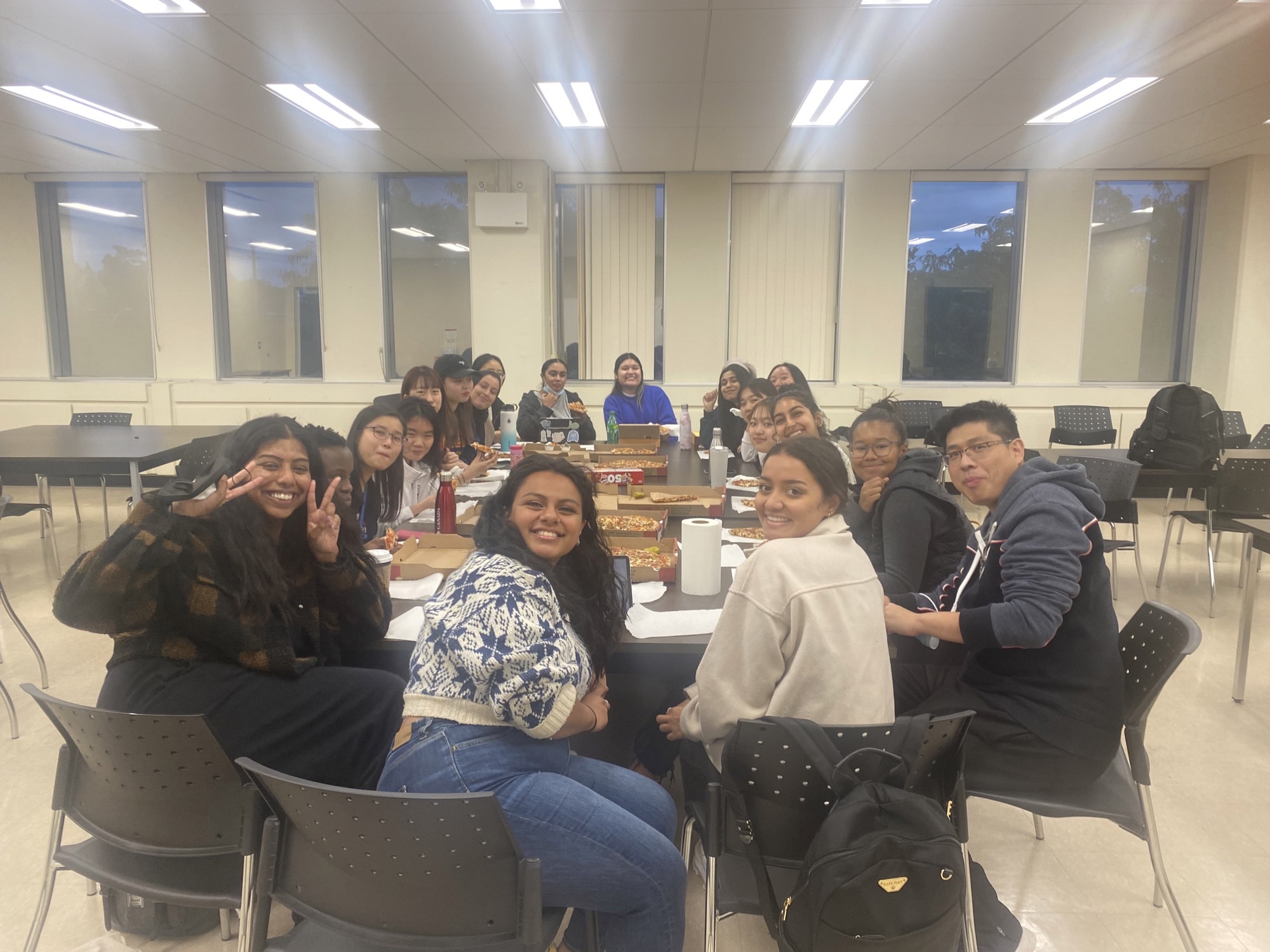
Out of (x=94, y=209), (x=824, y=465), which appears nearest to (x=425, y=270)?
(x=94, y=209)

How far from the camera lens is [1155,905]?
2195 mm

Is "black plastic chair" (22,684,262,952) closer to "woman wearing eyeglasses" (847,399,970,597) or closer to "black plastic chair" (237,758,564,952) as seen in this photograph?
"black plastic chair" (237,758,564,952)

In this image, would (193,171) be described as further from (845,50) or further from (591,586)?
(591,586)

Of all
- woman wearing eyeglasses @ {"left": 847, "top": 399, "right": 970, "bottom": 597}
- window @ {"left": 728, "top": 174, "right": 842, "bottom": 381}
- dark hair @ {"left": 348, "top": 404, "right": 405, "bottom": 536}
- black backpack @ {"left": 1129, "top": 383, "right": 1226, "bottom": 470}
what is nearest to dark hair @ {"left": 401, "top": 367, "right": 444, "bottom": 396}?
dark hair @ {"left": 348, "top": 404, "right": 405, "bottom": 536}

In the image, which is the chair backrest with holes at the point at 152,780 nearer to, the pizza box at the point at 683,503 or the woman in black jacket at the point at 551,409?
the pizza box at the point at 683,503

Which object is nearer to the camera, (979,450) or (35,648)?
(979,450)

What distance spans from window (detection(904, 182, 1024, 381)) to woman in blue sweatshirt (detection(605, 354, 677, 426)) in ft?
9.35

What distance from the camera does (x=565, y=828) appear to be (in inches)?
57.9

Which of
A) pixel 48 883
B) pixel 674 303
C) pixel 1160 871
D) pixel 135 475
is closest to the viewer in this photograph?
pixel 48 883

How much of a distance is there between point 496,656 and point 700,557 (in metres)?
0.85

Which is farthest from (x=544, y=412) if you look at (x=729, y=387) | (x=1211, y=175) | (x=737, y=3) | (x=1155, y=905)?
(x=1211, y=175)

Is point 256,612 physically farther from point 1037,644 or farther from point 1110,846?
point 1110,846

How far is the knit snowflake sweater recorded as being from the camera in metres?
1.49

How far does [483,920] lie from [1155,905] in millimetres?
1913
